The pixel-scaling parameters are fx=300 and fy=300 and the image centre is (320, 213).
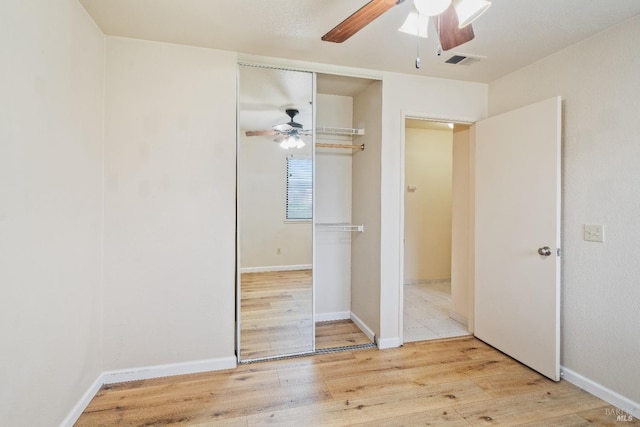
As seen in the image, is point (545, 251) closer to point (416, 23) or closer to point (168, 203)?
point (416, 23)

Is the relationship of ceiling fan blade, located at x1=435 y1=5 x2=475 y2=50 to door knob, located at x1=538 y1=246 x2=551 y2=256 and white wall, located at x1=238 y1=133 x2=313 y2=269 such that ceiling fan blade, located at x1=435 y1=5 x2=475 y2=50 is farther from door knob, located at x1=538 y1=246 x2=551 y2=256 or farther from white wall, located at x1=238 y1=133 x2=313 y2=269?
door knob, located at x1=538 y1=246 x2=551 y2=256

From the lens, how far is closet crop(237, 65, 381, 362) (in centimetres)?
253

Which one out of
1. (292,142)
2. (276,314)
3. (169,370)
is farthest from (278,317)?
(292,142)

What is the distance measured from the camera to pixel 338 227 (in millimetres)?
3090

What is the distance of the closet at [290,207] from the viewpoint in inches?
99.7

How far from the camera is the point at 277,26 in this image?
2.02 metres

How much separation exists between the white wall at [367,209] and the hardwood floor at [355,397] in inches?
24.3

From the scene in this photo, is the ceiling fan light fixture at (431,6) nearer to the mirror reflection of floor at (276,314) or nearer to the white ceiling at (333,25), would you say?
the white ceiling at (333,25)

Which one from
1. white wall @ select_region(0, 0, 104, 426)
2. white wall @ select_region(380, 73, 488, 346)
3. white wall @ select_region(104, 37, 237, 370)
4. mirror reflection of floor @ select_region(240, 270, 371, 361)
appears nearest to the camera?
white wall @ select_region(0, 0, 104, 426)

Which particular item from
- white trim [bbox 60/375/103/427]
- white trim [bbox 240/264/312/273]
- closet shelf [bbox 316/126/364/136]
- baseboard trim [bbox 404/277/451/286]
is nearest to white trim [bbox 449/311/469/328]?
baseboard trim [bbox 404/277/451/286]

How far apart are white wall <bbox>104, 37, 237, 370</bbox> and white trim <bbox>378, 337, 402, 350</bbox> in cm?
132

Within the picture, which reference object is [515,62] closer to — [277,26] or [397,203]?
[397,203]

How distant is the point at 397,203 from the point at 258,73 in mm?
1656

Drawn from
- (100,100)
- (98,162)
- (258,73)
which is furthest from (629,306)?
(100,100)
